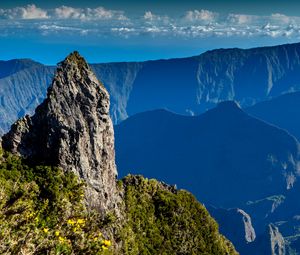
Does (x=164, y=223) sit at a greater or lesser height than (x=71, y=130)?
lesser

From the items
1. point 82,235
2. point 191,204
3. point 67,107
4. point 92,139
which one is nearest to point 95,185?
point 92,139

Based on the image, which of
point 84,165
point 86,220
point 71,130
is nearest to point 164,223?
point 84,165

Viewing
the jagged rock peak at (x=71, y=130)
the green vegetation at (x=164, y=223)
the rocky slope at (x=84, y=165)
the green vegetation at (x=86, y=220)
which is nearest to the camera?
the green vegetation at (x=86, y=220)

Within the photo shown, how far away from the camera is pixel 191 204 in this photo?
108375 millimetres

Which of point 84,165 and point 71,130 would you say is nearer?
point 71,130

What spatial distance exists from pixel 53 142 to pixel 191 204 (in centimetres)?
3999

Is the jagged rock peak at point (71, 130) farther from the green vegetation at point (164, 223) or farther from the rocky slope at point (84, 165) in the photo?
the green vegetation at point (164, 223)

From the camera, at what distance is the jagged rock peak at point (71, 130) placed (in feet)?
255

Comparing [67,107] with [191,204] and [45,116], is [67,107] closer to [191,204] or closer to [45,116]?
[45,116]

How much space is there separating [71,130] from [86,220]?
5327 cm

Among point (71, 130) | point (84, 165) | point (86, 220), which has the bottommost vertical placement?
point (84, 165)

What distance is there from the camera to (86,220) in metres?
25.5

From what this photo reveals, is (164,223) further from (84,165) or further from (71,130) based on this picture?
(71,130)

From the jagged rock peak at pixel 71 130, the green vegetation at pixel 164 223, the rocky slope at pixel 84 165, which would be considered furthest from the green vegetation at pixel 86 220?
the jagged rock peak at pixel 71 130
